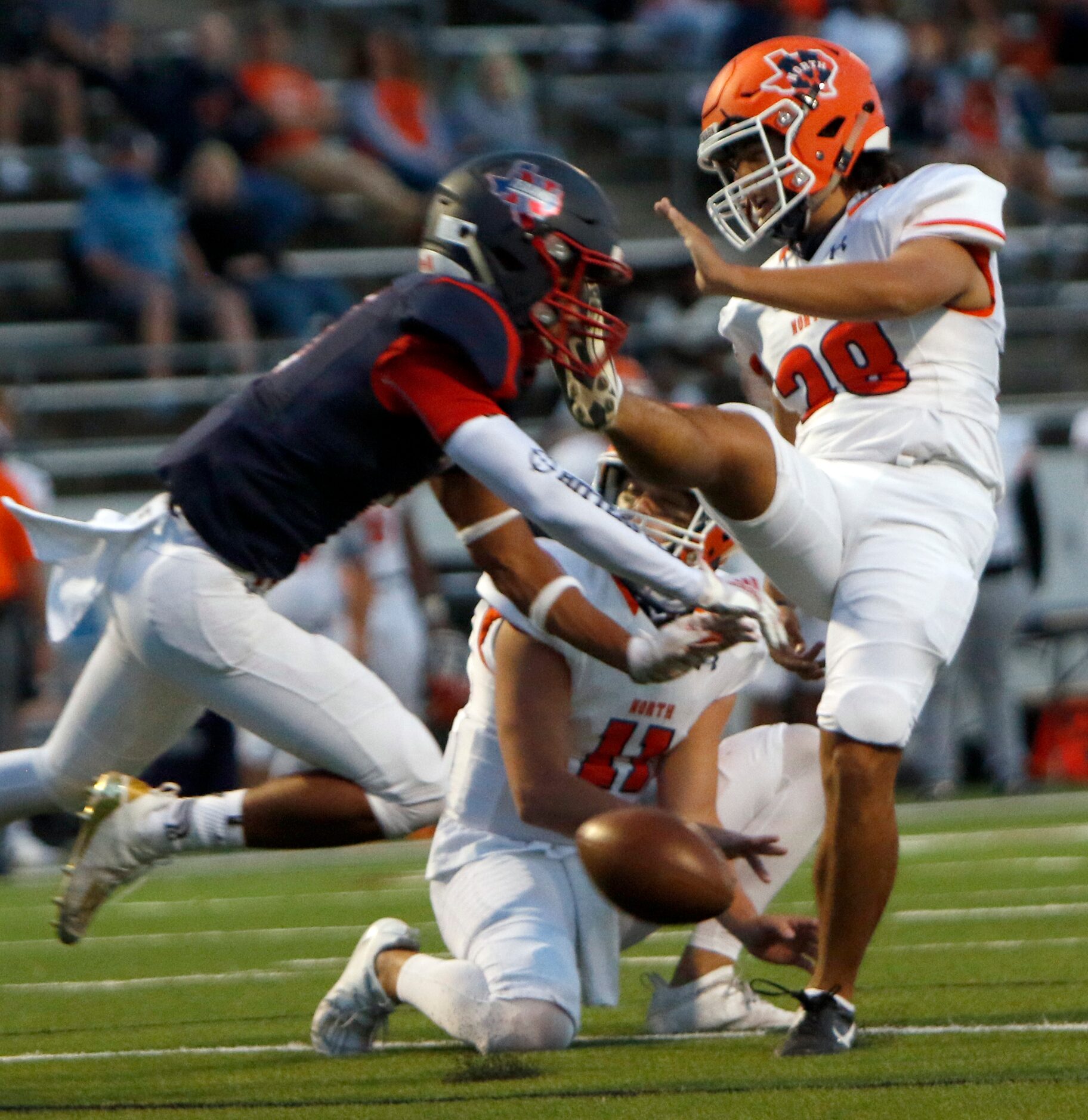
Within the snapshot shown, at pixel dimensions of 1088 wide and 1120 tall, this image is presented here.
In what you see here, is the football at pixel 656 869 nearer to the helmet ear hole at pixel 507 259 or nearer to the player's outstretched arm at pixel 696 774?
the player's outstretched arm at pixel 696 774

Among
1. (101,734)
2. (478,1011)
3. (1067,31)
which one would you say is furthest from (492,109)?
(478,1011)

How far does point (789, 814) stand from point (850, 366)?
2.90 ft

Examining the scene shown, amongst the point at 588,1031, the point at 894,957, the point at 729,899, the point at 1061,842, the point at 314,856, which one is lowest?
the point at 314,856

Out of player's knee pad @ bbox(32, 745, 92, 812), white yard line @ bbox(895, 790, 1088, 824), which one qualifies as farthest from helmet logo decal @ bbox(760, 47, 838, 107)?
white yard line @ bbox(895, 790, 1088, 824)

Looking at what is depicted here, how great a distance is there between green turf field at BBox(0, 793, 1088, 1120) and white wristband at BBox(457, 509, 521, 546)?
90 centimetres

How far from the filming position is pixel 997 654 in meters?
8.90

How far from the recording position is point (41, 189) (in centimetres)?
1062

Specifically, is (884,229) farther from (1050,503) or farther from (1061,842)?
(1050,503)

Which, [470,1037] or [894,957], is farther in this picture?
[894,957]

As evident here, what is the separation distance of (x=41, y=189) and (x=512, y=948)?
787 centimetres

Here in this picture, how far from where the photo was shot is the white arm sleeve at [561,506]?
3.30 m

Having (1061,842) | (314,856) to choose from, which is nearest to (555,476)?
(1061,842)

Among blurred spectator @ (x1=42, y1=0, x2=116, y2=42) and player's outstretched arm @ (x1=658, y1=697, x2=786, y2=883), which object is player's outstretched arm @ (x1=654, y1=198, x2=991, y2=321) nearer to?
player's outstretched arm @ (x1=658, y1=697, x2=786, y2=883)

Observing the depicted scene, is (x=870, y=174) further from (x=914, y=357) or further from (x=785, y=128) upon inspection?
(x=914, y=357)
